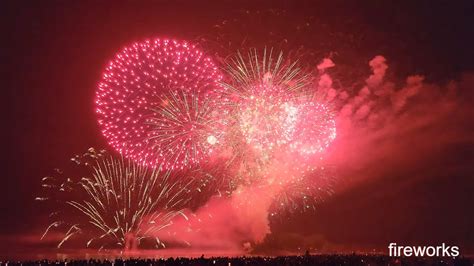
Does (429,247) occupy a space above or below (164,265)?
above

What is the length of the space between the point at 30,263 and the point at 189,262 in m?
9.67

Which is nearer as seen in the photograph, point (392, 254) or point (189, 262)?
point (189, 262)

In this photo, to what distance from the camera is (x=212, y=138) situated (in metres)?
30.5

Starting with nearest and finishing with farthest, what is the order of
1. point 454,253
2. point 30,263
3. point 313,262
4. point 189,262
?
point 30,263
point 189,262
point 313,262
point 454,253

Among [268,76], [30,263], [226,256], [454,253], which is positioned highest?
[268,76]

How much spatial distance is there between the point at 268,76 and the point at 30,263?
17793mm

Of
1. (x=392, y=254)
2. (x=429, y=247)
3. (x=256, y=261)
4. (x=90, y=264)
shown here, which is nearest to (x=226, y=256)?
(x=256, y=261)

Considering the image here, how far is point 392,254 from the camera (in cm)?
5072

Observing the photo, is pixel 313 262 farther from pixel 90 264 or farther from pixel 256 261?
pixel 90 264

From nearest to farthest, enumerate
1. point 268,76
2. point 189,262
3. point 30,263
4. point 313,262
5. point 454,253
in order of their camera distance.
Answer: point 268,76
point 30,263
point 189,262
point 313,262
point 454,253

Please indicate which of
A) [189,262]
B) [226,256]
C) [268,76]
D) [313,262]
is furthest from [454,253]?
[268,76]

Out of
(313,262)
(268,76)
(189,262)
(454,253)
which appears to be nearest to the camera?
(268,76)

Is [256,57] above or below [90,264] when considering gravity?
above

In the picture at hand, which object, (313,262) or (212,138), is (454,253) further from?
(212,138)
